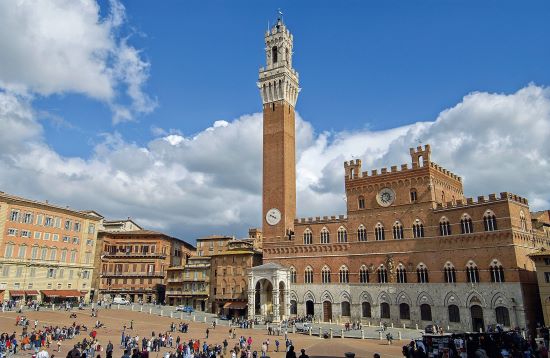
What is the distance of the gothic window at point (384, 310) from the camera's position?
169ft

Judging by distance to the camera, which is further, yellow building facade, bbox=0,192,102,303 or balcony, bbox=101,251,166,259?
balcony, bbox=101,251,166,259

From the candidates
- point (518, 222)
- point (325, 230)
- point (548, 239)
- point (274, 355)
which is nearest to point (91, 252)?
point (325, 230)

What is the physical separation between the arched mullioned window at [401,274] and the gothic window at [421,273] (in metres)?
1.58

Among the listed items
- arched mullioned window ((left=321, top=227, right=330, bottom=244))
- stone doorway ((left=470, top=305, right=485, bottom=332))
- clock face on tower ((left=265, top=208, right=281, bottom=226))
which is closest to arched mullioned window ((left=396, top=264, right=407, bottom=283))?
stone doorway ((left=470, top=305, right=485, bottom=332))

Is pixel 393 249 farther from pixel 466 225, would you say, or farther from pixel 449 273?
pixel 466 225

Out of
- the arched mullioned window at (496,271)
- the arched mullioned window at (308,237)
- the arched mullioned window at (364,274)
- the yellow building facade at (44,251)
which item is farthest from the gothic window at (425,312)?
the yellow building facade at (44,251)

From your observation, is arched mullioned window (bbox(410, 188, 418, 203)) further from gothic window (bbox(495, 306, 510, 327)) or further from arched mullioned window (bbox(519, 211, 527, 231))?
gothic window (bbox(495, 306, 510, 327))

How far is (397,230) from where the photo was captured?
52.6 metres

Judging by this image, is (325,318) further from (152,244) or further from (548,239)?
(152,244)

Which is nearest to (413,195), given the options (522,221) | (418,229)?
(418,229)

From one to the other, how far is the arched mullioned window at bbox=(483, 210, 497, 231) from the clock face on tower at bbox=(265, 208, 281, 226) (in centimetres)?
2738

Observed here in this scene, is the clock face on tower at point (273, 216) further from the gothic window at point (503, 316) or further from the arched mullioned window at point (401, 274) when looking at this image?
the gothic window at point (503, 316)

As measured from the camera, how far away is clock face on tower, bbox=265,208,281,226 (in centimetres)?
6262

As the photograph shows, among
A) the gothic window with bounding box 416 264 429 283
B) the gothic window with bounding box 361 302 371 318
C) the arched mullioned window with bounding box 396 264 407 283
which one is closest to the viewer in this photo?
the gothic window with bounding box 416 264 429 283
